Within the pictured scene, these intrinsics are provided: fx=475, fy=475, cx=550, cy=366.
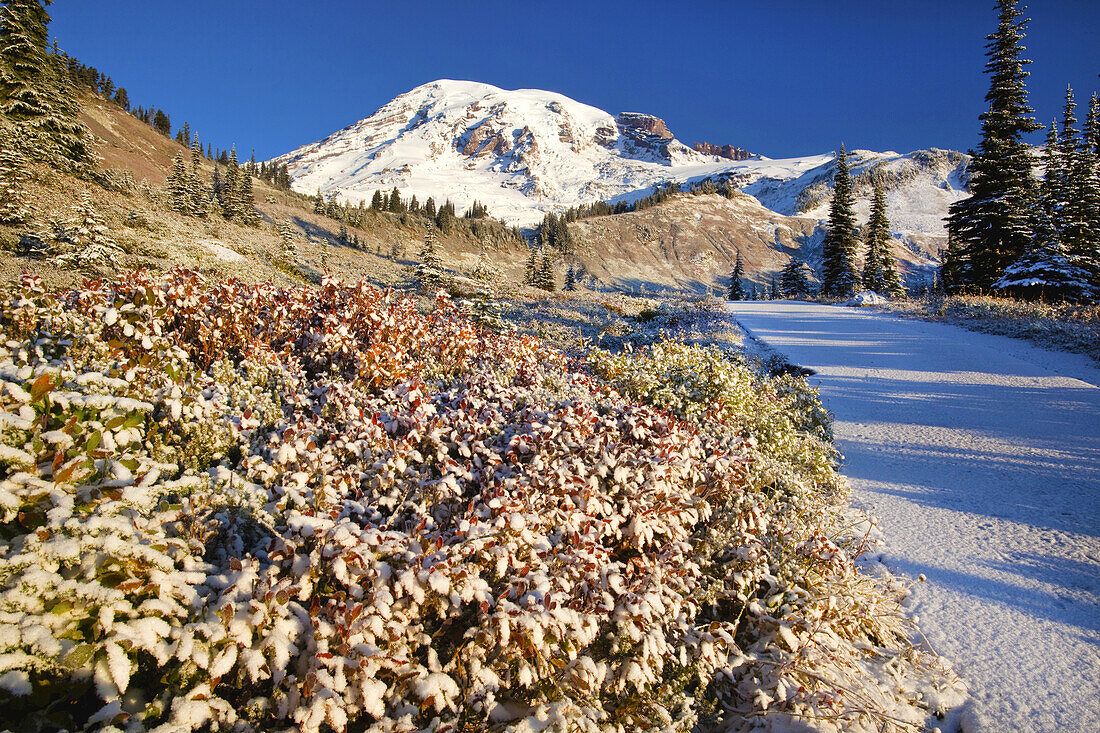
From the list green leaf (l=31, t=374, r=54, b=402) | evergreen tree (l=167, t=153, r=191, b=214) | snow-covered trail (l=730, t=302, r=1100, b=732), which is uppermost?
evergreen tree (l=167, t=153, r=191, b=214)

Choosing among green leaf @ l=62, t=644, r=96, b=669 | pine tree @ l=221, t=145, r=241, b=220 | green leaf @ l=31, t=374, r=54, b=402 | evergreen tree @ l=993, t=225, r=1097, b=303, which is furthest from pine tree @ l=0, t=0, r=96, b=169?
evergreen tree @ l=993, t=225, r=1097, b=303

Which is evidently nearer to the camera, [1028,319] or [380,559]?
[380,559]

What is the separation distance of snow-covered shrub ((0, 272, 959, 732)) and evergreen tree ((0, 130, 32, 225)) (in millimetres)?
11972

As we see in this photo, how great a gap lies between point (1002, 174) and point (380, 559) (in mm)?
27030

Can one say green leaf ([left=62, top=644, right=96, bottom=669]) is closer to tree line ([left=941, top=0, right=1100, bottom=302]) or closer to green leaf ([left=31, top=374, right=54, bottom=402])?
green leaf ([left=31, top=374, right=54, bottom=402])

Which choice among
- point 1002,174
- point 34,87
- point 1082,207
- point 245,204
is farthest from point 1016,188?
point 245,204

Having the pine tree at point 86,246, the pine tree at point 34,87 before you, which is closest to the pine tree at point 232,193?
the pine tree at point 34,87

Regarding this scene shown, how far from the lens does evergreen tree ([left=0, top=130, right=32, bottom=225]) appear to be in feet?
41.9

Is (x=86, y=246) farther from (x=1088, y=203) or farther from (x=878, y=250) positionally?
(x=878, y=250)

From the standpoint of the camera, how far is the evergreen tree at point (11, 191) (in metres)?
12.8

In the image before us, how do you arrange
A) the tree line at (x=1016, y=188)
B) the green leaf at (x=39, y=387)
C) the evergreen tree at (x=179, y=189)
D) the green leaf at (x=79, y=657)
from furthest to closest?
the evergreen tree at (x=179, y=189) < the tree line at (x=1016, y=188) < the green leaf at (x=39, y=387) < the green leaf at (x=79, y=657)

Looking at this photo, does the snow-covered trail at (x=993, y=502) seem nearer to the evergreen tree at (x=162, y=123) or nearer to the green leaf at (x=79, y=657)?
the green leaf at (x=79, y=657)

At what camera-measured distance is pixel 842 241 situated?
31297mm

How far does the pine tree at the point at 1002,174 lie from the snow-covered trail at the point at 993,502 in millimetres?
13803
